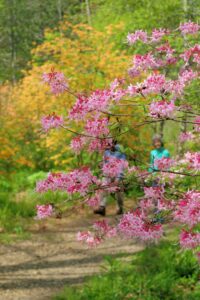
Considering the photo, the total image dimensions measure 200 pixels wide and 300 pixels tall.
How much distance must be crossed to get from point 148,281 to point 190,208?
2918mm

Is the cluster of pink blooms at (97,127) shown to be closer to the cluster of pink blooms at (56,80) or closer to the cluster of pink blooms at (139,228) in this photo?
the cluster of pink blooms at (56,80)

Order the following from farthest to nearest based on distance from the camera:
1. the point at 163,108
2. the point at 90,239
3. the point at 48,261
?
the point at 48,261 < the point at 90,239 < the point at 163,108

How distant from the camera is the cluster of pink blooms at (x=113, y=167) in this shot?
3.86 meters

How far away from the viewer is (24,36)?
43.7m

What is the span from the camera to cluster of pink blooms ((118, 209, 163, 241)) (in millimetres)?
3717

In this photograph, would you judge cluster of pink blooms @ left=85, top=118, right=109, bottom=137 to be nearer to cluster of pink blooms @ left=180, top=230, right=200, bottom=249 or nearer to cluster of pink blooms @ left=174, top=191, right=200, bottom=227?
cluster of pink blooms @ left=174, top=191, right=200, bottom=227

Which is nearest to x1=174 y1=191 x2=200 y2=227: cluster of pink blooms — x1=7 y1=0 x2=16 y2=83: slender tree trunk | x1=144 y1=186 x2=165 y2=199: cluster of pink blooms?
x1=144 y1=186 x2=165 y2=199: cluster of pink blooms

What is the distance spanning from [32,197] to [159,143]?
3706mm

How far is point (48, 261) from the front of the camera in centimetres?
858

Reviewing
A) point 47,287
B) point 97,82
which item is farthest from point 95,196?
point 97,82

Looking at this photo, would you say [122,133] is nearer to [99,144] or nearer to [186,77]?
[99,144]

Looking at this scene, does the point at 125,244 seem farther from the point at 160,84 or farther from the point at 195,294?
the point at 160,84

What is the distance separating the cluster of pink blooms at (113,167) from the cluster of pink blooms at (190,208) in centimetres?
51

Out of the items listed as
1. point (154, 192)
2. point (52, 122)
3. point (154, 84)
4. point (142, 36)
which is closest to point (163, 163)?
point (154, 192)
